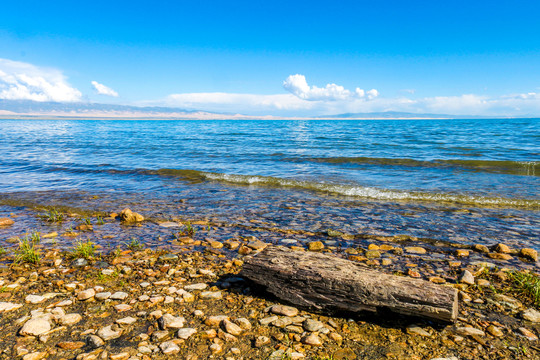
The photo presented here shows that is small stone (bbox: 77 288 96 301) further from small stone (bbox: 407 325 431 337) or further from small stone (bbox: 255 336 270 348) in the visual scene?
small stone (bbox: 407 325 431 337)

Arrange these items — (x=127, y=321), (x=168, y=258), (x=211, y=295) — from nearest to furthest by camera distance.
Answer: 1. (x=127, y=321)
2. (x=211, y=295)
3. (x=168, y=258)

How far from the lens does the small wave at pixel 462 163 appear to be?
1638 centimetres

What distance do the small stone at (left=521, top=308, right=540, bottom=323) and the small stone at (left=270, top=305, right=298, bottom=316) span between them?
274 centimetres

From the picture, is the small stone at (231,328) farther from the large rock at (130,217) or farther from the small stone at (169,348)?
the large rock at (130,217)

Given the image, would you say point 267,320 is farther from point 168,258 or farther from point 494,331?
point 168,258

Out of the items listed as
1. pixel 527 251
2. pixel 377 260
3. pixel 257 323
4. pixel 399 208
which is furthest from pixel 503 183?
pixel 257 323

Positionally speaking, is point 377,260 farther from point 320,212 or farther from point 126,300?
point 126,300

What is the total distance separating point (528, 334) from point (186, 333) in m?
3.73

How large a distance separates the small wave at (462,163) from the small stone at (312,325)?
54.0 ft

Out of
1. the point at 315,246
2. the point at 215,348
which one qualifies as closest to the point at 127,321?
the point at 215,348

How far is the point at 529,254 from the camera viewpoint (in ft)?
18.6

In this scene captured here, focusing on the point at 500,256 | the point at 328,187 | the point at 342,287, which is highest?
the point at 342,287

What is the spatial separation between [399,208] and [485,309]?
5.70m

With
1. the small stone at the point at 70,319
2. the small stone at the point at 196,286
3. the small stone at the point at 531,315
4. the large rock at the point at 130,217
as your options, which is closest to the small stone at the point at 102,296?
the small stone at the point at 70,319
